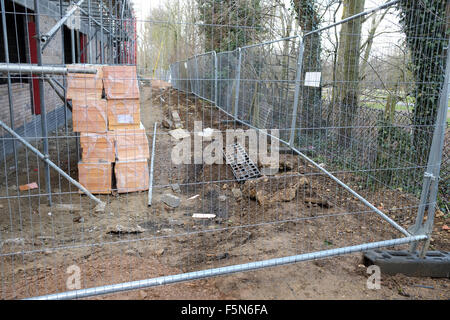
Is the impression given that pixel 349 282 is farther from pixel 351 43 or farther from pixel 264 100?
pixel 264 100

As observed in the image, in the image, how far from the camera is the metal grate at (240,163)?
6707mm

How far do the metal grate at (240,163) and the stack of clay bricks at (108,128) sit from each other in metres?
1.81

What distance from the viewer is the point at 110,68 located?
5.96m

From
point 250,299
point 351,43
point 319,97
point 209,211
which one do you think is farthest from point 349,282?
point 351,43

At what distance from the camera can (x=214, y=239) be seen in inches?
184

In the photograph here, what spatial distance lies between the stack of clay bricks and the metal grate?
1.81m

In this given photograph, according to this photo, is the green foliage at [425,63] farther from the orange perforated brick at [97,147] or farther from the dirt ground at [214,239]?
the orange perforated brick at [97,147]

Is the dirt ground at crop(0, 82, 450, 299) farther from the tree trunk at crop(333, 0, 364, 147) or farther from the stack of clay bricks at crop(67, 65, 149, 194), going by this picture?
the tree trunk at crop(333, 0, 364, 147)

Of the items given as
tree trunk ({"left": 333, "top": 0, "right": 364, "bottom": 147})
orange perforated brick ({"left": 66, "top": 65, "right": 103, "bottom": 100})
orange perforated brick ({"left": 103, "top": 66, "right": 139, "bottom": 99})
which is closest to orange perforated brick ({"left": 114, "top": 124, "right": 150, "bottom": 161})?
orange perforated brick ({"left": 103, "top": 66, "right": 139, "bottom": 99})

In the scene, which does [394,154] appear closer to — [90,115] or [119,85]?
[119,85]

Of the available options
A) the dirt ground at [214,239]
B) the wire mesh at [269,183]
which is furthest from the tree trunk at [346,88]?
the dirt ground at [214,239]

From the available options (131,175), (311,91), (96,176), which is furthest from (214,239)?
(311,91)

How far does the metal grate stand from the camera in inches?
264

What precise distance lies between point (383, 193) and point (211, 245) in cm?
271
